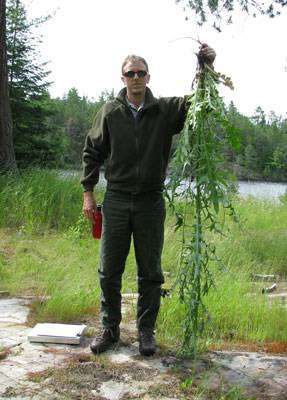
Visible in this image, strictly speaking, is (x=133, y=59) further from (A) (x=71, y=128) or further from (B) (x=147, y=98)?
(A) (x=71, y=128)

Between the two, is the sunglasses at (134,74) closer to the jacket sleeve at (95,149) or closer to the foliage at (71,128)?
the jacket sleeve at (95,149)

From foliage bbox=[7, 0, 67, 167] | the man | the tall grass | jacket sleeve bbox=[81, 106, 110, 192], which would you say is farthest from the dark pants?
foliage bbox=[7, 0, 67, 167]

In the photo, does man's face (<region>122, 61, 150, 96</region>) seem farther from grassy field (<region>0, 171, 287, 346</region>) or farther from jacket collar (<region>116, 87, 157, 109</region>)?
grassy field (<region>0, 171, 287, 346</region>)

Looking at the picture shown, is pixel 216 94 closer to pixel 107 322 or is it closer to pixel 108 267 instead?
pixel 108 267

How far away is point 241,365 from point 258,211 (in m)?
7.09

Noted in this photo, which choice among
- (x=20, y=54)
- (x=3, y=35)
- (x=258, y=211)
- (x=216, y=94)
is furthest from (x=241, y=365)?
(x=20, y=54)

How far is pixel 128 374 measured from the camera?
335cm

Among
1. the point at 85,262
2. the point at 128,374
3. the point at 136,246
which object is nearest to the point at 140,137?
the point at 136,246

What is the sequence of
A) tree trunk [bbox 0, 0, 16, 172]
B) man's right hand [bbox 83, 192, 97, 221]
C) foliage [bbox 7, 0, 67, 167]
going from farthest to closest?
foliage [bbox 7, 0, 67, 167] → tree trunk [bbox 0, 0, 16, 172] → man's right hand [bbox 83, 192, 97, 221]

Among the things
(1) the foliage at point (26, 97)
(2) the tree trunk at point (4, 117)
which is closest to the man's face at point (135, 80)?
(2) the tree trunk at point (4, 117)

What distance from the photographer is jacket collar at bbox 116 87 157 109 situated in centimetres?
361

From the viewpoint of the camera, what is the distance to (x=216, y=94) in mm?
3422

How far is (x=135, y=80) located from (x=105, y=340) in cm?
187

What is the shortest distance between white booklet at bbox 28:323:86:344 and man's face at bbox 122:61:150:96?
183 cm
